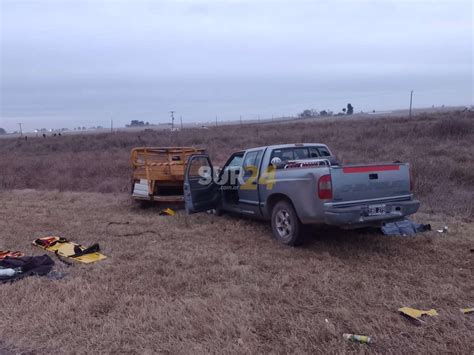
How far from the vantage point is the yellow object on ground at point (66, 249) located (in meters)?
6.73

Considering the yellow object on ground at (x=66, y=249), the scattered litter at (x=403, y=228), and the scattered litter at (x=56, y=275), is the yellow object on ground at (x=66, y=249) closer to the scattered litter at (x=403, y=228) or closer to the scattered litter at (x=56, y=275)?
the scattered litter at (x=56, y=275)

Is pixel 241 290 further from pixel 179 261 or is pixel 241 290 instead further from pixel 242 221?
pixel 242 221

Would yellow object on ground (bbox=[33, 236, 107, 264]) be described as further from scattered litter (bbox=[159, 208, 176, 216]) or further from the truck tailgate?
the truck tailgate

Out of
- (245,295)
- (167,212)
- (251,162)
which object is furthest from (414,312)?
(167,212)

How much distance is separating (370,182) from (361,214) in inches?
19.2

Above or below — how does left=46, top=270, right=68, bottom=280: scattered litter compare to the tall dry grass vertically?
below

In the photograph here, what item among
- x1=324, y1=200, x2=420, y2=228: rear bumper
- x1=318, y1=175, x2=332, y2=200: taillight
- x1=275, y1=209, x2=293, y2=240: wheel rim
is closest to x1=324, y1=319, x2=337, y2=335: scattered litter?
x1=324, y1=200, x2=420, y2=228: rear bumper

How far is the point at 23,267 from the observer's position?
613cm

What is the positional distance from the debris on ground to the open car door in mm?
2958

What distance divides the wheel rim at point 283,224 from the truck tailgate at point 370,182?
1081mm

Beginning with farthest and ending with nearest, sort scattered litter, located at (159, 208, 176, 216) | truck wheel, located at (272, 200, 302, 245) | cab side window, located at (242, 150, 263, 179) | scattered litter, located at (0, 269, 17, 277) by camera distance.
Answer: scattered litter, located at (159, 208, 176, 216) < cab side window, located at (242, 150, 263, 179) < truck wheel, located at (272, 200, 302, 245) < scattered litter, located at (0, 269, 17, 277)

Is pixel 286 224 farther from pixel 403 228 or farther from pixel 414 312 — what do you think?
pixel 414 312

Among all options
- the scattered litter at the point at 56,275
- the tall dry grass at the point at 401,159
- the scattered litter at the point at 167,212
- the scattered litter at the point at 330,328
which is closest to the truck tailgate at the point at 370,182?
the scattered litter at the point at 330,328

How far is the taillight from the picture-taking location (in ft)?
20.5
